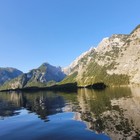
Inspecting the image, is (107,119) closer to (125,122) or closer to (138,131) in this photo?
(125,122)

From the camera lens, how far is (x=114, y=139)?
1499 inches

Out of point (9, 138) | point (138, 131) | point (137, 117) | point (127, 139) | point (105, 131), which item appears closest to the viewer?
point (127, 139)

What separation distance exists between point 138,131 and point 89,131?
33.1 ft

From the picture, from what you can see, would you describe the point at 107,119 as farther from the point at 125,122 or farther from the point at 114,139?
the point at 114,139

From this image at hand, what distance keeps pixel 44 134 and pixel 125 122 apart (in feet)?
60.8

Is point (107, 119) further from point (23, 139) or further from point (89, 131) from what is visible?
point (23, 139)

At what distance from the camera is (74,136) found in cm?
4316

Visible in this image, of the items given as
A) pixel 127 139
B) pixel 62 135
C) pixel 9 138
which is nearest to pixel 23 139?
pixel 9 138

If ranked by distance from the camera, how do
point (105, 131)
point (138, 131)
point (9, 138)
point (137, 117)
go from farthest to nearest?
point (137, 117) → point (9, 138) → point (105, 131) → point (138, 131)

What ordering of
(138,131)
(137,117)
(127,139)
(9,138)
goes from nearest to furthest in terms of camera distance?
(127,139)
(138,131)
(9,138)
(137,117)

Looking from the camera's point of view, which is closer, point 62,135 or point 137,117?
point 62,135

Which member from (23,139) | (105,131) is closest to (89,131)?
(105,131)

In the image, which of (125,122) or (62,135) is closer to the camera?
(62,135)

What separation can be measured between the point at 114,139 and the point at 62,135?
38.9 feet
